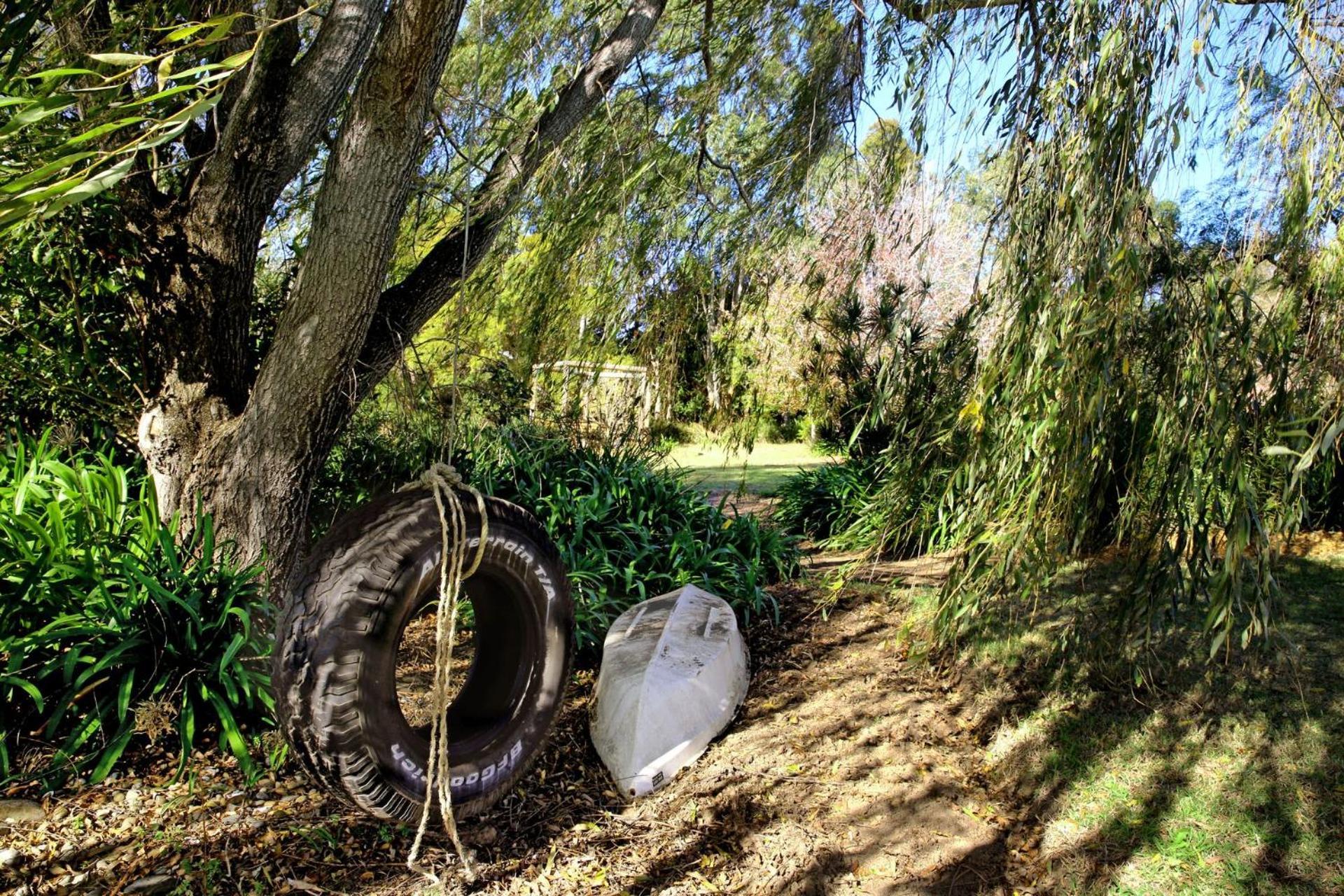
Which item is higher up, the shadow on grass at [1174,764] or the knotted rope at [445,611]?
the knotted rope at [445,611]

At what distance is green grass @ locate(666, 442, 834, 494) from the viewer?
11617 mm

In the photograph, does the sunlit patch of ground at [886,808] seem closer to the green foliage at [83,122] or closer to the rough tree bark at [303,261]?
the rough tree bark at [303,261]

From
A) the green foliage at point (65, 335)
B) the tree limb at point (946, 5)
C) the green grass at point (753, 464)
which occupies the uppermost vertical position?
the tree limb at point (946, 5)

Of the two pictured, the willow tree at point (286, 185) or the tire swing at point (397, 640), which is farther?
the willow tree at point (286, 185)

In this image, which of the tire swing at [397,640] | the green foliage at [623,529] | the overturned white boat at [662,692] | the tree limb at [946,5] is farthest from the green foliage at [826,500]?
the tire swing at [397,640]

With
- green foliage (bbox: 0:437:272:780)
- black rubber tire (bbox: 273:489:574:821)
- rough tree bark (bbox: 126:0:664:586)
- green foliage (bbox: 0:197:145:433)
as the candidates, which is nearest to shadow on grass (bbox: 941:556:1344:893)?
black rubber tire (bbox: 273:489:574:821)

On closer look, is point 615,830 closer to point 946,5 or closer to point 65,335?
point 946,5

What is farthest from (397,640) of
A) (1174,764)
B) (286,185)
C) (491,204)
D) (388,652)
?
(1174,764)

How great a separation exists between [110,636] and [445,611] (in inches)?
72.5

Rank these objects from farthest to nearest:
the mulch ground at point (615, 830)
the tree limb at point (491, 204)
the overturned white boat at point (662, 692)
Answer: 1. the tree limb at point (491, 204)
2. the overturned white boat at point (662, 692)
3. the mulch ground at point (615, 830)

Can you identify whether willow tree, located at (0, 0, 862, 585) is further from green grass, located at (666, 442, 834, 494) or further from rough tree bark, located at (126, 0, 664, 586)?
green grass, located at (666, 442, 834, 494)

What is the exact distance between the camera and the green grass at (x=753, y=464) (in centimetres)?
1162

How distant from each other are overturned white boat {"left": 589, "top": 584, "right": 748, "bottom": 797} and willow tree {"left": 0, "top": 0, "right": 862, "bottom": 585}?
173 cm

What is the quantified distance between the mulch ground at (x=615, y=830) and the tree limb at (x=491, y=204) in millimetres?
2017
